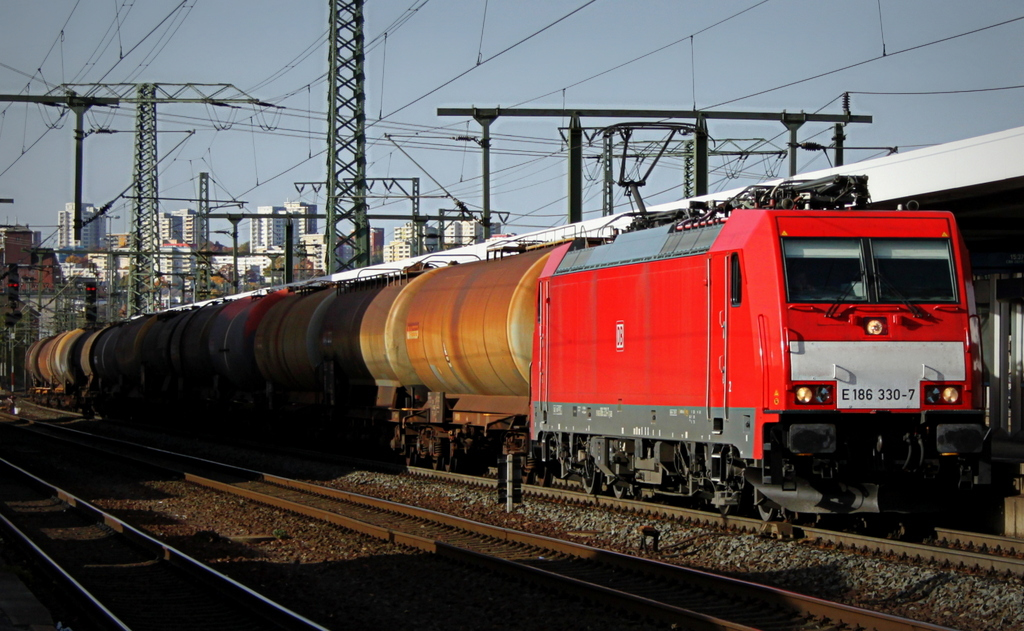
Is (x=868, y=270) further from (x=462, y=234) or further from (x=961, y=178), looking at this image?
(x=462, y=234)

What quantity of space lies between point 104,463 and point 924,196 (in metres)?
19.7

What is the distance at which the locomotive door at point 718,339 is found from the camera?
12.5 meters

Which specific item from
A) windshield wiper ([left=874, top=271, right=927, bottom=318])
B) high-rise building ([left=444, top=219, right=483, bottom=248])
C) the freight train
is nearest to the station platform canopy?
the freight train

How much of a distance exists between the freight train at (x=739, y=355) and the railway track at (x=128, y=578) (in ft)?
17.5

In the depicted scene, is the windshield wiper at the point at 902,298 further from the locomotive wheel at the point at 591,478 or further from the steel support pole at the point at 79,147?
the steel support pole at the point at 79,147

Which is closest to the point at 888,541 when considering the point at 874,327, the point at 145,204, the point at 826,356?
the point at 826,356

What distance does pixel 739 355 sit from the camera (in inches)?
481

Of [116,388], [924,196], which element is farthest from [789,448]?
[116,388]

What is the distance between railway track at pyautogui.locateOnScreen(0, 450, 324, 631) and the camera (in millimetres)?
9930

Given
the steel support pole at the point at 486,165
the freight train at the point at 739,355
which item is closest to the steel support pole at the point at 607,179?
the steel support pole at the point at 486,165

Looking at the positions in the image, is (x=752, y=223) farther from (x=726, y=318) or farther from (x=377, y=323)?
(x=377, y=323)

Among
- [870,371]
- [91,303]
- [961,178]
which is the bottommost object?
[870,371]

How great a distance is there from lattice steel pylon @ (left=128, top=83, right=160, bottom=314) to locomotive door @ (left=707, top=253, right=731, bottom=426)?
102ft

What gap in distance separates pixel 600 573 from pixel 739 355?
2.77 m
